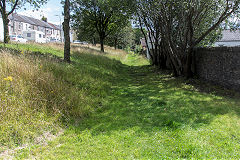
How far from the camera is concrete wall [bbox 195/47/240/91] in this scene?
8023 millimetres

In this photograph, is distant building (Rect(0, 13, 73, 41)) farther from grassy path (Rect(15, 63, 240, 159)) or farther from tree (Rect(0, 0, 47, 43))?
grassy path (Rect(15, 63, 240, 159))

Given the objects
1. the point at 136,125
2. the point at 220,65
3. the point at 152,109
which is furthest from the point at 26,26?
the point at 136,125

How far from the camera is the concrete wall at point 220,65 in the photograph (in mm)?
8023

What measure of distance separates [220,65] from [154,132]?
6167 millimetres

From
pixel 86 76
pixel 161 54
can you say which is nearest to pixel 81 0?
pixel 161 54

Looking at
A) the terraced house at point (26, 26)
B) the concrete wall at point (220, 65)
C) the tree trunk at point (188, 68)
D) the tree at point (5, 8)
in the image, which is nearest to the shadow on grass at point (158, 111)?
the concrete wall at point (220, 65)

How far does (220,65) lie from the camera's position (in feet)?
29.5

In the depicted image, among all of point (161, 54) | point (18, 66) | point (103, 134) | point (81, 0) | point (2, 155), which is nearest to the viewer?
point (2, 155)

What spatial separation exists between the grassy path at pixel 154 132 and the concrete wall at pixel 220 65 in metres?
1.62

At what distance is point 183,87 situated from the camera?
927 cm

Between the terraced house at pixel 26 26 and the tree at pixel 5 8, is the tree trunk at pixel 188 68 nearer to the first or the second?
the tree at pixel 5 8

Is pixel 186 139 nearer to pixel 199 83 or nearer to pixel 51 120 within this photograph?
pixel 51 120

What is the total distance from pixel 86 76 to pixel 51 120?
4.37 metres

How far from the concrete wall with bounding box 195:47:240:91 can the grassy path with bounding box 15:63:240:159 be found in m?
1.62
